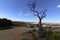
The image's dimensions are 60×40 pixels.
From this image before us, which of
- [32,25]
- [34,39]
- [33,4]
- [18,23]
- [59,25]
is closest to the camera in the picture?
[34,39]

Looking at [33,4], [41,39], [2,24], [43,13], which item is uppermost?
[33,4]

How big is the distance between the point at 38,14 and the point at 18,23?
19.7m

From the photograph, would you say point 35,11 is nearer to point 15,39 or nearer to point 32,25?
point 15,39

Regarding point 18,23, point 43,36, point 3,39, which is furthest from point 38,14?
point 18,23

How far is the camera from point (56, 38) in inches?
434

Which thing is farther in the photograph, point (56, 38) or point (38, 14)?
point (38, 14)

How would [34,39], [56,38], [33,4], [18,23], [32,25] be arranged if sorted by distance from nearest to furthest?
[56,38] < [34,39] < [33,4] < [32,25] < [18,23]

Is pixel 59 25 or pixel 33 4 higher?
pixel 33 4

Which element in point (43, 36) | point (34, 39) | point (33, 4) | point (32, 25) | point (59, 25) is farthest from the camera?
point (32, 25)

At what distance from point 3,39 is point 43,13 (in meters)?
7.58

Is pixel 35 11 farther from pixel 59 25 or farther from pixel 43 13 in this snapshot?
pixel 59 25

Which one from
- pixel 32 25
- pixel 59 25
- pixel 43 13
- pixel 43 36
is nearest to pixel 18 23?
pixel 32 25

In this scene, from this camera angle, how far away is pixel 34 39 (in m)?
15.9

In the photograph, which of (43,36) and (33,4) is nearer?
(43,36)
